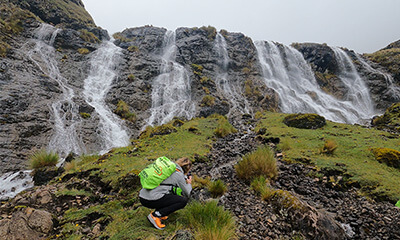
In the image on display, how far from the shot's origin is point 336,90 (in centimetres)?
3509

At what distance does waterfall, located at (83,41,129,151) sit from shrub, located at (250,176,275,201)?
12.7 m

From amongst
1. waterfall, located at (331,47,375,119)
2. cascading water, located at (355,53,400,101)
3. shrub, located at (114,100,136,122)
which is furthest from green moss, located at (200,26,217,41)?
shrub, located at (114,100,136,122)

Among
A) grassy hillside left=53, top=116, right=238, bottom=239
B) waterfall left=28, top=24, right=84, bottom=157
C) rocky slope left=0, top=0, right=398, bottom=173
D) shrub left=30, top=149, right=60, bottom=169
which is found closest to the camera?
grassy hillside left=53, top=116, right=238, bottom=239

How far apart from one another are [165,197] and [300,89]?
1472 inches

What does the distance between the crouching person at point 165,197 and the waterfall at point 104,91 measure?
12657 mm

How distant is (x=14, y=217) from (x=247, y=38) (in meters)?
50.1

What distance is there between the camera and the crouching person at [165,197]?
12.6 ft

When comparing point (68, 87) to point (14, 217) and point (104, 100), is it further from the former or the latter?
point (14, 217)

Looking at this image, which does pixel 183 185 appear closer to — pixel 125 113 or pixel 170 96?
pixel 125 113

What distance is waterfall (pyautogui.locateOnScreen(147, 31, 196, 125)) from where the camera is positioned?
74.0ft

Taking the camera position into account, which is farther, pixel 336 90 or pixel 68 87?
pixel 336 90

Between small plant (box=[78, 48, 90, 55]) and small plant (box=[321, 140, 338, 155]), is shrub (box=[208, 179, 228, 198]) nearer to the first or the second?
small plant (box=[321, 140, 338, 155])

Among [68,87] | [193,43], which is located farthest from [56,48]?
[193,43]

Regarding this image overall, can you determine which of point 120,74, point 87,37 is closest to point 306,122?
point 120,74
